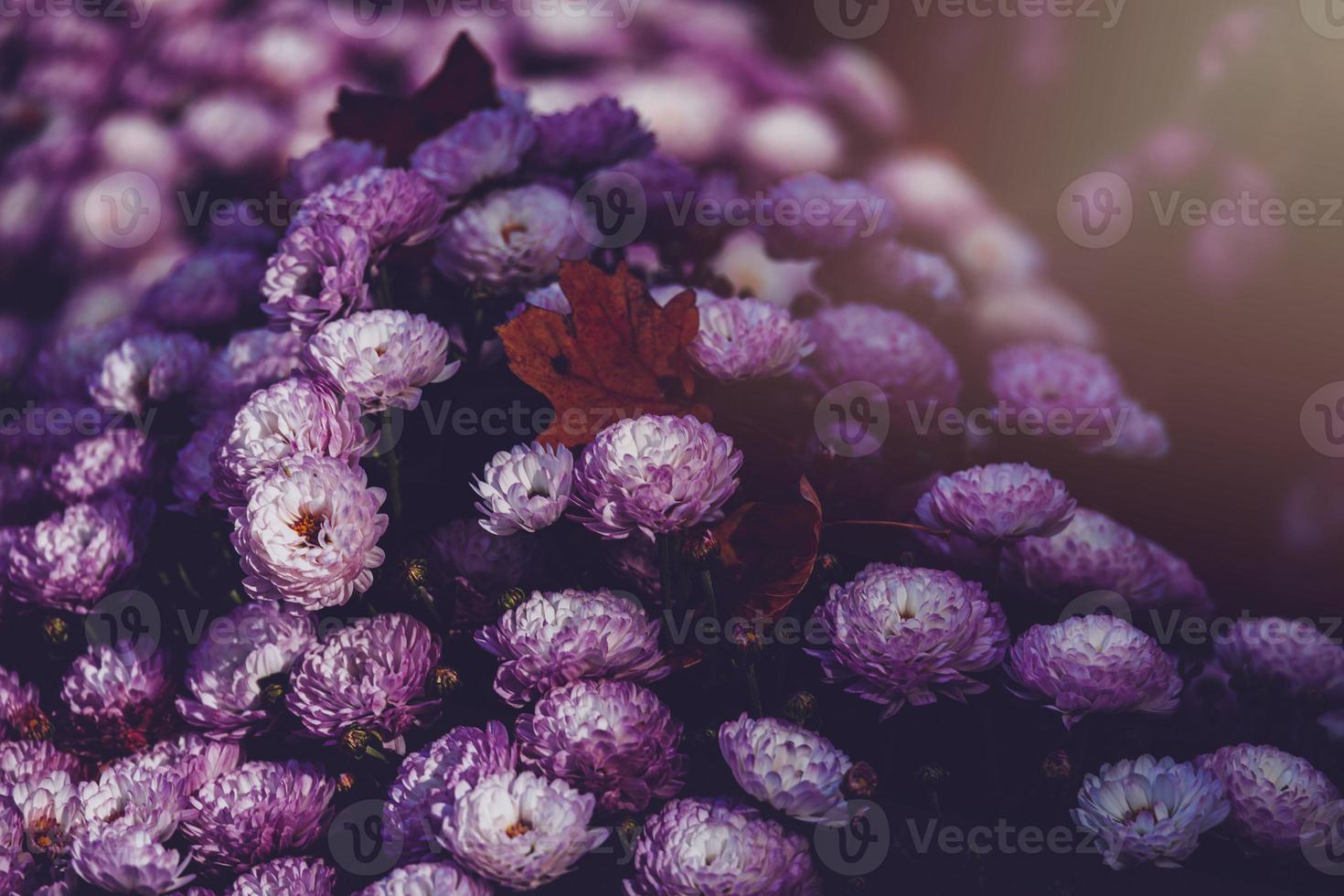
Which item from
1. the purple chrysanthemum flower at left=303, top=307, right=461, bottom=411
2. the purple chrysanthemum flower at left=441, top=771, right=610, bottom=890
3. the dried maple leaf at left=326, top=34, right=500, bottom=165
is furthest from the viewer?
the dried maple leaf at left=326, top=34, right=500, bottom=165

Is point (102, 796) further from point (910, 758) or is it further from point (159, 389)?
point (910, 758)

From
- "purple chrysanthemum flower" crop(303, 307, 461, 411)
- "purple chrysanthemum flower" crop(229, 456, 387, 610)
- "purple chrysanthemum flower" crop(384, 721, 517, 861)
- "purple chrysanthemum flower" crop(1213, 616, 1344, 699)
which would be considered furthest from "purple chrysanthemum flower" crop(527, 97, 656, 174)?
"purple chrysanthemum flower" crop(1213, 616, 1344, 699)

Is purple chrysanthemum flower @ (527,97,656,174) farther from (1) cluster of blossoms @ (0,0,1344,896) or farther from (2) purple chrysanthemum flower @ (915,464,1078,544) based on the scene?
(2) purple chrysanthemum flower @ (915,464,1078,544)

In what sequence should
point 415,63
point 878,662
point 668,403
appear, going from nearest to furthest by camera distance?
point 878,662 < point 668,403 < point 415,63

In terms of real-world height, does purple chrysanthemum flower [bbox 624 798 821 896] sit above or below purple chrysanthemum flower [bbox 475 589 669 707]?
below

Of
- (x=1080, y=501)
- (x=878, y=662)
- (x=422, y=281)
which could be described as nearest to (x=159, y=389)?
(x=422, y=281)

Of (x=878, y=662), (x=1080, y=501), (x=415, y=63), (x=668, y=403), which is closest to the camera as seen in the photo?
(x=878, y=662)

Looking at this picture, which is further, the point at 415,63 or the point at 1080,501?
the point at 415,63

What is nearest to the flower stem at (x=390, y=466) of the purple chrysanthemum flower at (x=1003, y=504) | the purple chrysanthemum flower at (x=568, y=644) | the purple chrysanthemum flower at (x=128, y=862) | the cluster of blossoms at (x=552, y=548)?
the cluster of blossoms at (x=552, y=548)

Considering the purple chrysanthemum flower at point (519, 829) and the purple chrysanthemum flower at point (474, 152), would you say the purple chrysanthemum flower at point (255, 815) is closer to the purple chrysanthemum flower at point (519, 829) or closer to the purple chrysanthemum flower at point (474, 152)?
the purple chrysanthemum flower at point (519, 829)
